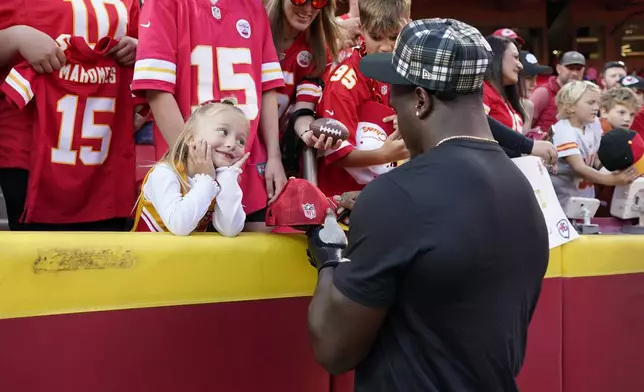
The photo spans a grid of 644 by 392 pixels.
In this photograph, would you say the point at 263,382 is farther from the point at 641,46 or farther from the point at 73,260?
the point at 641,46

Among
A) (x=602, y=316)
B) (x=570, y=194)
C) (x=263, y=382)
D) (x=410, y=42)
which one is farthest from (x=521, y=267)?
(x=570, y=194)

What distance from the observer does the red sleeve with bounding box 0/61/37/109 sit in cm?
217

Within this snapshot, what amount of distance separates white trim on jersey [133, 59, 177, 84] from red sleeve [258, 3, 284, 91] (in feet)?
1.29

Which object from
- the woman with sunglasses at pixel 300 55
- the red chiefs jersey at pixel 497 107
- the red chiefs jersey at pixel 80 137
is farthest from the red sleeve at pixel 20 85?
the red chiefs jersey at pixel 497 107

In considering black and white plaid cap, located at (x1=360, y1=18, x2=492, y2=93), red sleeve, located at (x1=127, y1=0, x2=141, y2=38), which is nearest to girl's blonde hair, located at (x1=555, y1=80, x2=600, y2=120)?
red sleeve, located at (x1=127, y1=0, x2=141, y2=38)

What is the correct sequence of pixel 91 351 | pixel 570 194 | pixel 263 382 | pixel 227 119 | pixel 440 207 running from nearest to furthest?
1. pixel 440 207
2. pixel 91 351
3. pixel 263 382
4. pixel 227 119
5. pixel 570 194

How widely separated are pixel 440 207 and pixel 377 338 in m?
0.32

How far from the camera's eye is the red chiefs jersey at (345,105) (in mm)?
2764

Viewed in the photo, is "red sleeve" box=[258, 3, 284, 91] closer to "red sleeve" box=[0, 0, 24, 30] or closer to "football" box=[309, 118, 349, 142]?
"football" box=[309, 118, 349, 142]

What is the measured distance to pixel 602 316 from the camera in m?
2.78

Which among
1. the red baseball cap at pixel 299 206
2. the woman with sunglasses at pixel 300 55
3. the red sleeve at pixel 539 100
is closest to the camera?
the red baseball cap at pixel 299 206

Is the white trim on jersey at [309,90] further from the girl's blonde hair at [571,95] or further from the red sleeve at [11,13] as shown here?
the girl's blonde hair at [571,95]

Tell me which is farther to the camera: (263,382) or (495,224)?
(263,382)

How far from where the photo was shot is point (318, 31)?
108 inches
